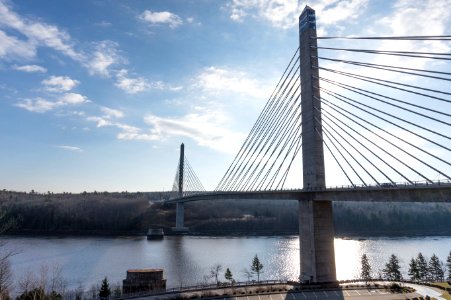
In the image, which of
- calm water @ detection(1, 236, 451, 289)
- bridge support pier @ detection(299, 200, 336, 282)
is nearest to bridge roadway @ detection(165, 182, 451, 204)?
bridge support pier @ detection(299, 200, 336, 282)

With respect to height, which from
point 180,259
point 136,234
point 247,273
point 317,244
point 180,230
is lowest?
point 247,273

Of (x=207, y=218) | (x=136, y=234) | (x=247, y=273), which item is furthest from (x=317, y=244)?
(x=207, y=218)

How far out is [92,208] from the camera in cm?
12144

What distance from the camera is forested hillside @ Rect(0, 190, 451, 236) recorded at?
4360 inches

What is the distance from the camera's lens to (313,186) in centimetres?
3200

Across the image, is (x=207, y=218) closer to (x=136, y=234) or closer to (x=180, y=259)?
(x=136, y=234)

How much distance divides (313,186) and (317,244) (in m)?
5.19

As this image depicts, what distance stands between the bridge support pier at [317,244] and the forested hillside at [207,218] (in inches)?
3097

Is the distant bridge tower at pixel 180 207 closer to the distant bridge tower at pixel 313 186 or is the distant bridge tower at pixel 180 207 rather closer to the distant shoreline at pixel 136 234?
the distant shoreline at pixel 136 234

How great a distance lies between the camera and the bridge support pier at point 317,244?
3103cm

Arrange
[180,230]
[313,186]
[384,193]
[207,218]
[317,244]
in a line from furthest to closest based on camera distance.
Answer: [207,218] < [180,230] < [313,186] < [317,244] < [384,193]

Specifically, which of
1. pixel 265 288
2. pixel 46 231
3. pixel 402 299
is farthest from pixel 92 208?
pixel 402 299

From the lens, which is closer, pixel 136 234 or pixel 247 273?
pixel 247 273

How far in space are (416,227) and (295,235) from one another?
1964 inches
